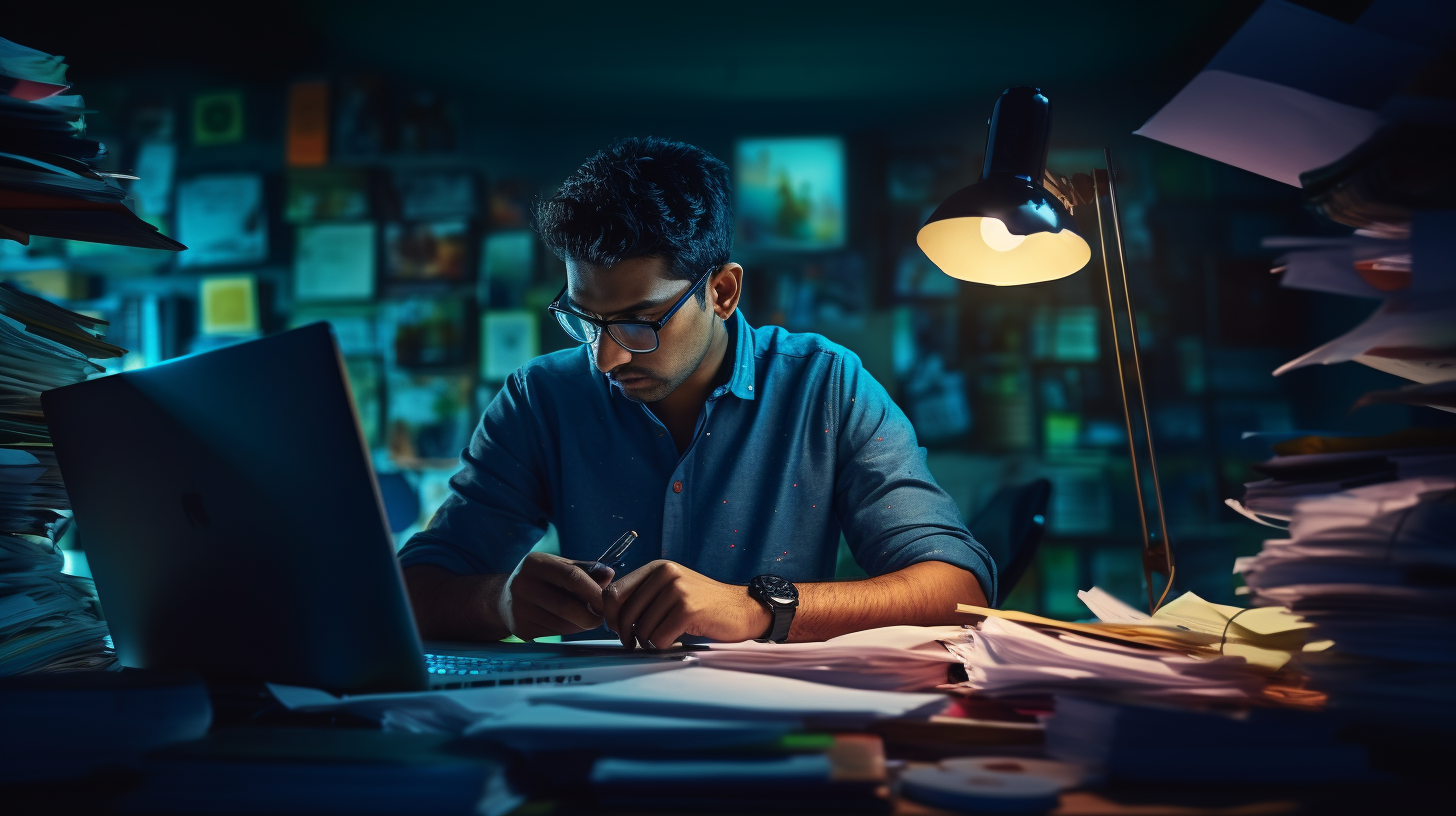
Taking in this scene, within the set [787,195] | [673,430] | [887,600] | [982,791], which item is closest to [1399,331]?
[982,791]

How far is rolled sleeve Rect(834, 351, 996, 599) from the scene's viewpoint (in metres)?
1.09

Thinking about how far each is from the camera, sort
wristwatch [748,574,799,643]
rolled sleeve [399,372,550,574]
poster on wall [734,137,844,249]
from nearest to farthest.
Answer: wristwatch [748,574,799,643] → rolled sleeve [399,372,550,574] → poster on wall [734,137,844,249]

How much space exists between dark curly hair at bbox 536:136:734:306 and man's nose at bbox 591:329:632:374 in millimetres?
120

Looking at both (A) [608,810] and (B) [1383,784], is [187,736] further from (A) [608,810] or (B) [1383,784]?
(B) [1383,784]

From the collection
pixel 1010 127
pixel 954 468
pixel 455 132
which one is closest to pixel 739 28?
pixel 455 132

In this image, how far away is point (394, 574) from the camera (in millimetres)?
561

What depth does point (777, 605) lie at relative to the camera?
892mm

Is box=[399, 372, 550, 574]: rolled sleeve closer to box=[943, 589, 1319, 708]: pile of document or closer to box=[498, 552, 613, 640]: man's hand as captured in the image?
box=[498, 552, 613, 640]: man's hand

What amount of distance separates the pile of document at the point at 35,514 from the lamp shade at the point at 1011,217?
102 centimetres

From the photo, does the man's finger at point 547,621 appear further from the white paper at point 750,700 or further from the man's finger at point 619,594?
the white paper at point 750,700

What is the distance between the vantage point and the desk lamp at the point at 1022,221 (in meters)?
0.92

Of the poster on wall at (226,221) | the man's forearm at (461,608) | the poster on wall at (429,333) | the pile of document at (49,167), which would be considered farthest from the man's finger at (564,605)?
the poster on wall at (226,221)

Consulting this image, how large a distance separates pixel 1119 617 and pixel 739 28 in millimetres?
2496

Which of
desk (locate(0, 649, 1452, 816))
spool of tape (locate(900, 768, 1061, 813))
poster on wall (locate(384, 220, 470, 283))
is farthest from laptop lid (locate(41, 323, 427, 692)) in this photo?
poster on wall (locate(384, 220, 470, 283))
